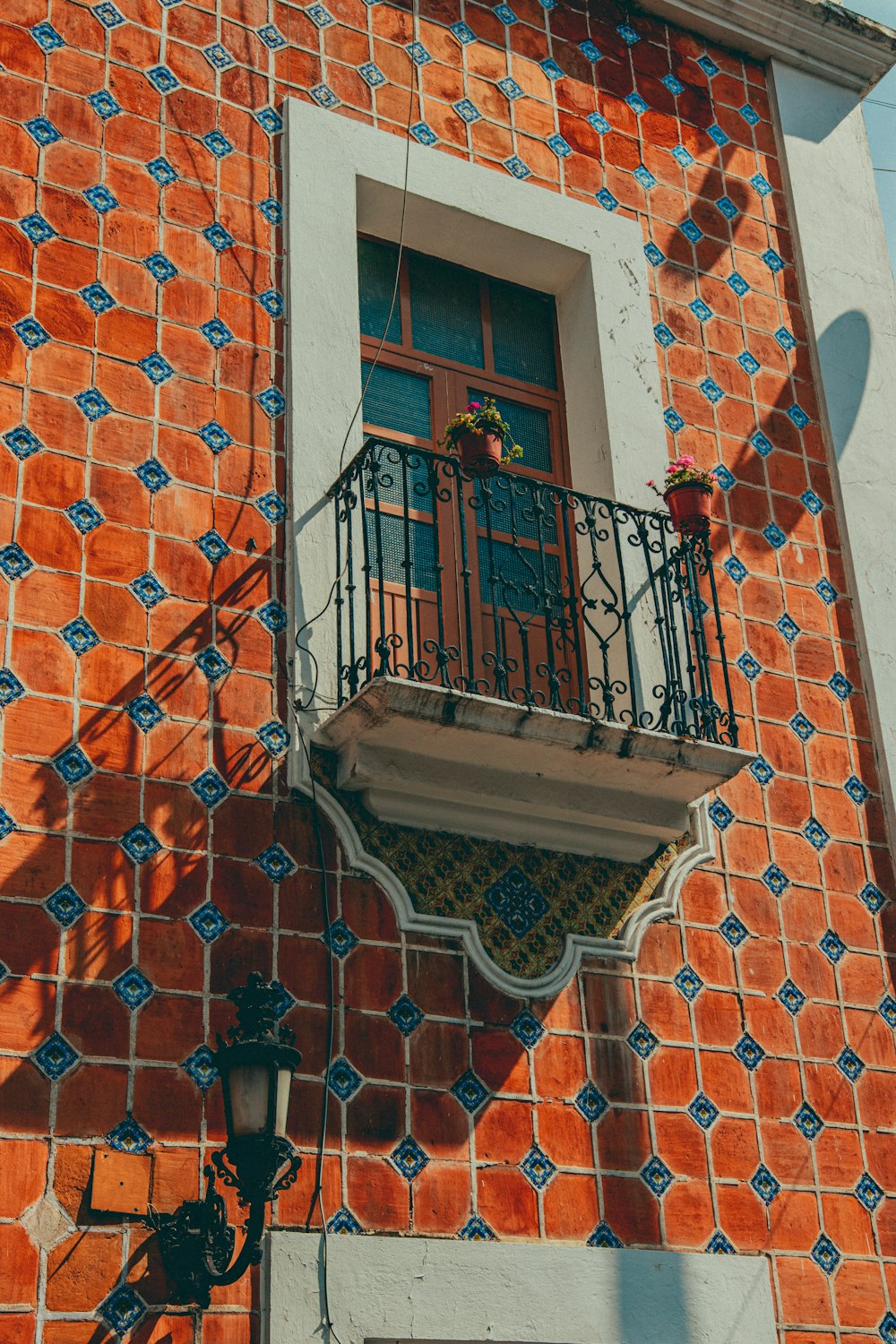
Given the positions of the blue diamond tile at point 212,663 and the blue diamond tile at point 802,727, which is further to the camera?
the blue diamond tile at point 802,727

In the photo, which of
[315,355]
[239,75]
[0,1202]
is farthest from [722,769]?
[239,75]

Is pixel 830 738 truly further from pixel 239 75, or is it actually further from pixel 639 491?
pixel 239 75

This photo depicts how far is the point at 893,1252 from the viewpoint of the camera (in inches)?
266

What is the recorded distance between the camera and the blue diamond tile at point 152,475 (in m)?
6.64

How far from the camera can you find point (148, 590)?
6.46 meters

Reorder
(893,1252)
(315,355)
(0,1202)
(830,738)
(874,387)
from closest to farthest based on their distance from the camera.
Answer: (0,1202) < (893,1252) < (315,355) < (830,738) < (874,387)

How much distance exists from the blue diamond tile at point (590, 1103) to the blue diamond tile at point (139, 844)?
178 cm

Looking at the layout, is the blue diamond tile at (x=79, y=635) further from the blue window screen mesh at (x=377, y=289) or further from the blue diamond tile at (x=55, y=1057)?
the blue window screen mesh at (x=377, y=289)

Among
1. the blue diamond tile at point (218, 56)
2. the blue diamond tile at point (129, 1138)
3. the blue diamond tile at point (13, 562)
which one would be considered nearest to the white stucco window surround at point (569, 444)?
the blue diamond tile at point (218, 56)

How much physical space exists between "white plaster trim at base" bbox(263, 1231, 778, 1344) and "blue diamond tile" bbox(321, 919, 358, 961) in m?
0.98

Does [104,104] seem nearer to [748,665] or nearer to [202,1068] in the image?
[748,665]

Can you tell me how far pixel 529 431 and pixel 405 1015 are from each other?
296 cm

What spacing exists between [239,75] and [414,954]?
3.88m

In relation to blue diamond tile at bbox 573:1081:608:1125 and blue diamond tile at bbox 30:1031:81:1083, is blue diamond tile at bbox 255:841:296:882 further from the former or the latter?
blue diamond tile at bbox 573:1081:608:1125
